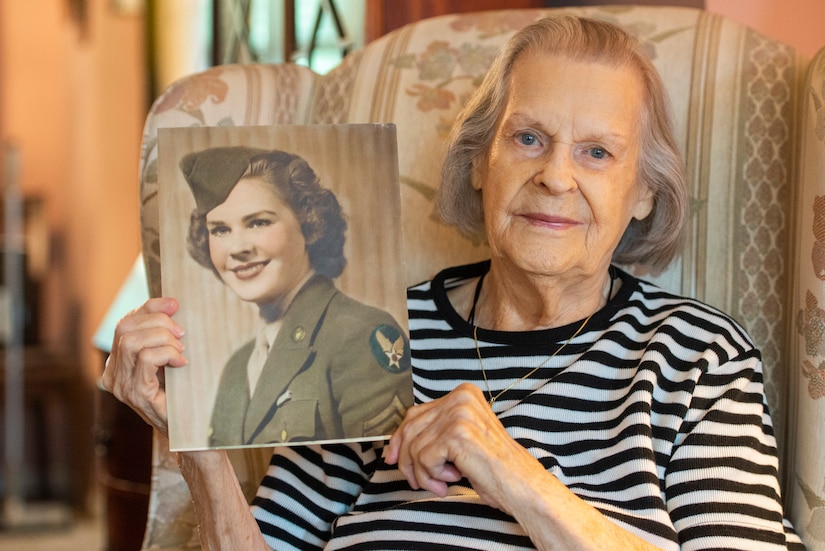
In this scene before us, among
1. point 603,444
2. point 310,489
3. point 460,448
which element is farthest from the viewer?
point 310,489

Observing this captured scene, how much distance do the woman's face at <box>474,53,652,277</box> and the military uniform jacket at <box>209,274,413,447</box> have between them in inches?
9.3

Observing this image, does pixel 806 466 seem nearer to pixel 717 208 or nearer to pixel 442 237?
pixel 717 208

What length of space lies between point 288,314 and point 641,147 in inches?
19.7

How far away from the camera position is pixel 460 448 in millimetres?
938

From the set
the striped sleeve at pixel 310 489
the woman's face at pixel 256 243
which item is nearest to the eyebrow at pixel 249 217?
the woman's face at pixel 256 243

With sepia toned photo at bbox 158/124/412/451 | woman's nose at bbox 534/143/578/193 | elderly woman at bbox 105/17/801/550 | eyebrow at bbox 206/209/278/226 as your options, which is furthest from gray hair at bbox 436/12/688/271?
eyebrow at bbox 206/209/278/226

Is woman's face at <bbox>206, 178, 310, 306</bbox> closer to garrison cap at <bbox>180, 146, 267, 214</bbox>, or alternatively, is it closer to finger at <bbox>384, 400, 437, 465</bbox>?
garrison cap at <bbox>180, 146, 267, 214</bbox>

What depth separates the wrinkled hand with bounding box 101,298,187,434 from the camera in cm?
96

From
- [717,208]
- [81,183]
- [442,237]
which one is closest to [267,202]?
[442,237]

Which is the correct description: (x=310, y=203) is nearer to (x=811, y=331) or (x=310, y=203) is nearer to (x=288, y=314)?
(x=288, y=314)

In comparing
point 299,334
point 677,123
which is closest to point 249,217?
point 299,334

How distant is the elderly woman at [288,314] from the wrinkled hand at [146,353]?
6cm

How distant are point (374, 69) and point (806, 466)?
2.64 ft

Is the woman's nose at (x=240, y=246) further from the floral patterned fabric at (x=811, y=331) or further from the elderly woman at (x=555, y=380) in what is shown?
the floral patterned fabric at (x=811, y=331)
